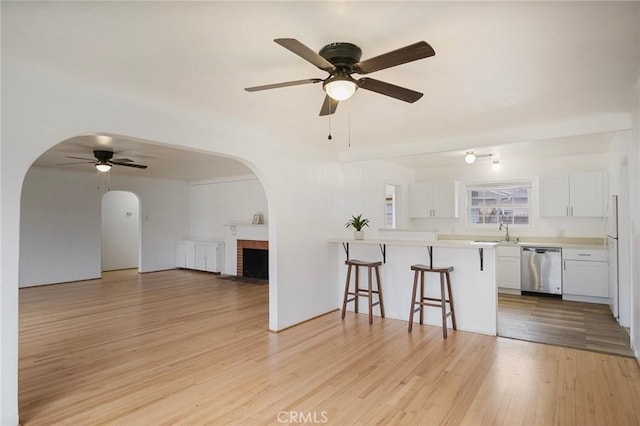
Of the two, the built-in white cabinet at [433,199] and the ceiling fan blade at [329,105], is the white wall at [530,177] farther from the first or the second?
the ceiling fan blade at [329,105]

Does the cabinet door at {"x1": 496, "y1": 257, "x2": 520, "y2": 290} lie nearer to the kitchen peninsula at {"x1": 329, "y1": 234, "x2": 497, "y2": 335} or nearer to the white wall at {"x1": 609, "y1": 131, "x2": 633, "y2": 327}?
the white wall at {"x1": 609, "y1": 131, "x2": 633, "y2": 327}

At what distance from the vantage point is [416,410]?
8.18 ft

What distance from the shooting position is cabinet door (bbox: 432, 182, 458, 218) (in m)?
7.12

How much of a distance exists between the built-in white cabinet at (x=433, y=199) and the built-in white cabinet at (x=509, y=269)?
50.6 inches

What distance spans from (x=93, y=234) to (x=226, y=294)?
154 inches

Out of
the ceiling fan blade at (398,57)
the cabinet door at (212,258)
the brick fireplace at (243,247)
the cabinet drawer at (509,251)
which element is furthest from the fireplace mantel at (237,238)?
the ceiling fan blade at (398,57)

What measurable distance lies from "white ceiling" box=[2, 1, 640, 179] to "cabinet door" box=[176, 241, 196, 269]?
6257mm

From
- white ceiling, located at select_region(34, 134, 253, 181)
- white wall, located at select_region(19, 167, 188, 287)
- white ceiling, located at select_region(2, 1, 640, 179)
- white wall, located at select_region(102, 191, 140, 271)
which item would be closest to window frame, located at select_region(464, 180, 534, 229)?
white ceiling, located at select_region(2, 1, 640, 179)

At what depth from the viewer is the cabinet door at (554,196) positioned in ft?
19.5

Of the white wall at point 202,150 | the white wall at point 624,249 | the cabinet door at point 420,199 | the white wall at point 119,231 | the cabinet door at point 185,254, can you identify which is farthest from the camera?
the white wall at point 119,231

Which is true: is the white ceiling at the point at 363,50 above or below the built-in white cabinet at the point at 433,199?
above

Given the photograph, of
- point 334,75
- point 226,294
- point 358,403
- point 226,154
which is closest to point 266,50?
point 334,75

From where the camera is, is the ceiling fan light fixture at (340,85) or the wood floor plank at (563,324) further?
the wood floor plank at (563,324)

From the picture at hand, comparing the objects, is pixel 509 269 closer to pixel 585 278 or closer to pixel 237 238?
pixel 585 278
